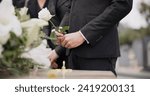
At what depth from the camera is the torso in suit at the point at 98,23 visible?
1.59 m

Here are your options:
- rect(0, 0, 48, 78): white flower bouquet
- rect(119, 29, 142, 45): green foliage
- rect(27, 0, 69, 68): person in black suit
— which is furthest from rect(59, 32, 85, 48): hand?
rect(119, 29, 142, 45): green foliage

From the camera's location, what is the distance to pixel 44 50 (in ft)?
3.60

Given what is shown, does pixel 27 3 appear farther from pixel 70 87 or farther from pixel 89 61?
pixel 70 87

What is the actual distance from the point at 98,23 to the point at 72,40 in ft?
0.36

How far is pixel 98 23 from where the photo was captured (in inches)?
62.6


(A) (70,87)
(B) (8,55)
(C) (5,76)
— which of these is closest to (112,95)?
(A) (70,87)

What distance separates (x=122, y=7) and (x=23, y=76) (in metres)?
0.56

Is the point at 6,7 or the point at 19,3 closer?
the point at 6,7

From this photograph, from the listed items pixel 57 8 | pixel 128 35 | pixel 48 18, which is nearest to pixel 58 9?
pixel 57 8

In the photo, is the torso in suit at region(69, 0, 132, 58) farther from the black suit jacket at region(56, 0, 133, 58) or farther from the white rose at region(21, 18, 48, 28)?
the white rose at region(21, 18, 48, 28)

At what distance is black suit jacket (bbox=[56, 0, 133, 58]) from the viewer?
159cm

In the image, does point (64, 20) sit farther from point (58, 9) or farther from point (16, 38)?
point (16, 38)

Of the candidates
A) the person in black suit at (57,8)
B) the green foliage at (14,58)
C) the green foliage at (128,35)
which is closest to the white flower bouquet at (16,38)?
the green foliage at (14,58)

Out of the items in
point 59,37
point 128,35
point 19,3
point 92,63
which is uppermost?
point 19,3
